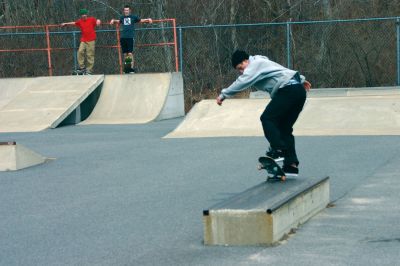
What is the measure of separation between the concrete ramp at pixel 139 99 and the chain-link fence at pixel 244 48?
3444mm

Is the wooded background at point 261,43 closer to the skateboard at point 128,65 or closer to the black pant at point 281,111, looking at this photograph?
the skateboard at point 128,65

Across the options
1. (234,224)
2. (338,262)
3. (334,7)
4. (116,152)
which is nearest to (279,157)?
(234,224)

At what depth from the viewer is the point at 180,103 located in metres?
24.2

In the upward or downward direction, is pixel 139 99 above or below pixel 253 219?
below

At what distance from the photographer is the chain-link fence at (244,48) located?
28.2 m

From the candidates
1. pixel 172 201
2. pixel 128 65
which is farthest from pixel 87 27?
pixel 172 201

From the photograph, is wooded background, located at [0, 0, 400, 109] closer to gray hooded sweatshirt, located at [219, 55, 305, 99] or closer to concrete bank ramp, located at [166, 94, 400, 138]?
concrete bank ramp, located at [166, 94, 400, 138]

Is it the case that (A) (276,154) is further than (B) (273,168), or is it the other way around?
(A) (276,154)

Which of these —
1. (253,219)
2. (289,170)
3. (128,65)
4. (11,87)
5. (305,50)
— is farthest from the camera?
(305,50)

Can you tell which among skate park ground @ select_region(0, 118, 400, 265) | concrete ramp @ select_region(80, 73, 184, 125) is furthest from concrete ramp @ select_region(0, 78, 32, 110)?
skate park ground @ select_region(0, 118, 400, 265)

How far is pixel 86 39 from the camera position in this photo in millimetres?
25359

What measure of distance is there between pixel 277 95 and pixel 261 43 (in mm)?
19843

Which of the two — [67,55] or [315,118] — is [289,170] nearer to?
[315,118]

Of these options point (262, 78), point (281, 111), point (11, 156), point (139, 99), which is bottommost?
point (139, 99)
